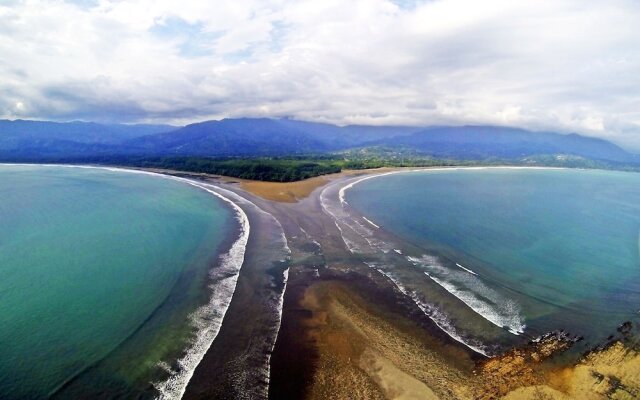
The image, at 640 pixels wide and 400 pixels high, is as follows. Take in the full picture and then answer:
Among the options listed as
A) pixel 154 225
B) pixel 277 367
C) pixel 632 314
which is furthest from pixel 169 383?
pixel 154 225

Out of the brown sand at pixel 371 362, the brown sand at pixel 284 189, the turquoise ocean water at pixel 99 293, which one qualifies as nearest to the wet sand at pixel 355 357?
the brown sand at pixel 371 362

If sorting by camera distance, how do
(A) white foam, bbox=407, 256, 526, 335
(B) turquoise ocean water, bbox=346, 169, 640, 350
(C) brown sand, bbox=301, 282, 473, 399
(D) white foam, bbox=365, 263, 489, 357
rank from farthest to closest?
(B) turquoise ocean water, bbox=346, 169, 640, 350, (A) white foam, bbox=407, 256, 526, 335, (D) white foam, bbox=365, 263, 489, 357, (C) brown sand, bbox=301, 282, 473, 399

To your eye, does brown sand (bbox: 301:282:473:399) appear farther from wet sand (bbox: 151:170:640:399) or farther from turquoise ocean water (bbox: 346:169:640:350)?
turquoise ocean water (bbox: 346:169:640:350)

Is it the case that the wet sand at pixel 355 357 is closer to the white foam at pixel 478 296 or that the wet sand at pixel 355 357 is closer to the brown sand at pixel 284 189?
the white foam at pixel 478 296

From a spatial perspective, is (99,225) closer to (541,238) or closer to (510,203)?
(541,238)

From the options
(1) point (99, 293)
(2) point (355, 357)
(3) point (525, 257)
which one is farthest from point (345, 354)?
(3) point (525, 257)

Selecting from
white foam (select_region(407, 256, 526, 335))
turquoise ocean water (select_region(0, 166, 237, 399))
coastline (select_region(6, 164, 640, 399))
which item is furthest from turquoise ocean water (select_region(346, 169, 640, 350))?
turquoise ocean water (select_region(0, 166, 237, 399))
